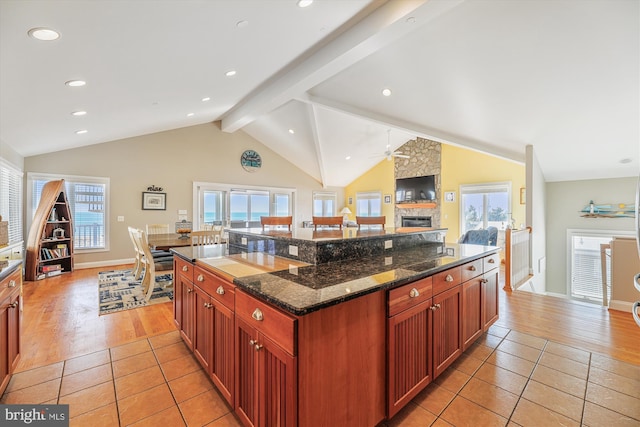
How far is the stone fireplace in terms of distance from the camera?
8438 millimetres

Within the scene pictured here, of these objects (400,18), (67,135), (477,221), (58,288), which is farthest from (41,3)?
(477,221)

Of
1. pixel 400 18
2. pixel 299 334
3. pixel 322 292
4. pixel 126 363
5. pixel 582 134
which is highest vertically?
pixel 400 18

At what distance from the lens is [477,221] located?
761cm

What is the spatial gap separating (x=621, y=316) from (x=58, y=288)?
755 cm

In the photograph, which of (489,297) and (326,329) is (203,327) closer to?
(326,329)

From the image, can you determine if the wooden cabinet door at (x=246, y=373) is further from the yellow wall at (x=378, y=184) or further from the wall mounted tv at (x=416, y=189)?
the yellow wall at (x=378, y=184)

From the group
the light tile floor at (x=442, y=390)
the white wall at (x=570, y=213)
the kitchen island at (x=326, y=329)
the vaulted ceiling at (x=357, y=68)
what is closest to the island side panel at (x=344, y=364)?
the kitchen island at (x=326, y=329)

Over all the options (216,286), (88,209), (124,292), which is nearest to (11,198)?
(88,209)

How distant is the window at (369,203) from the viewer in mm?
9984

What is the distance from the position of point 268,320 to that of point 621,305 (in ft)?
14.1

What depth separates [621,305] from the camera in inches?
127

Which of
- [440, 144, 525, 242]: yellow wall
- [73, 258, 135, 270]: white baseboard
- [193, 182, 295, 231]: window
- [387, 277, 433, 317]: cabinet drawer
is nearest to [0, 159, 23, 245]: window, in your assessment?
[73, 258, 135, 270]: white baseboard

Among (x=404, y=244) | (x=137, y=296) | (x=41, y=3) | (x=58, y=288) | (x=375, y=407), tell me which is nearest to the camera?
(x=375, y=407)

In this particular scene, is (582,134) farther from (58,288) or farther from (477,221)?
(58,288)
